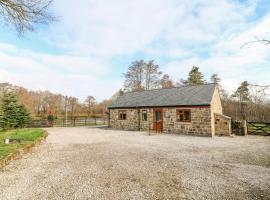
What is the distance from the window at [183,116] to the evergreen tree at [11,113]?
1859cm

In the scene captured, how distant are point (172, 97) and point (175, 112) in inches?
88.0

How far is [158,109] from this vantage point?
1977 centimetres

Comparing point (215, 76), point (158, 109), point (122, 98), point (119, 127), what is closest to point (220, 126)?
point (158, 109)

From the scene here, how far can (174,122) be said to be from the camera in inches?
722

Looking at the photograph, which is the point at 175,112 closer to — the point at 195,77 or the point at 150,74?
the point at 150,74

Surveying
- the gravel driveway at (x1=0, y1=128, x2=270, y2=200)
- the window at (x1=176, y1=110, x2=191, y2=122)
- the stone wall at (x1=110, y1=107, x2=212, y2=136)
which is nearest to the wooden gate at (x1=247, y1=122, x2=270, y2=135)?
the stone wall at (x1=110, y1=107, x2=212, y2=136)

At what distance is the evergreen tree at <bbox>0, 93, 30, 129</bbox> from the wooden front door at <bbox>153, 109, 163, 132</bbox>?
1646 centimetres

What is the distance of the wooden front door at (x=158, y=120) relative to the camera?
1947 cm

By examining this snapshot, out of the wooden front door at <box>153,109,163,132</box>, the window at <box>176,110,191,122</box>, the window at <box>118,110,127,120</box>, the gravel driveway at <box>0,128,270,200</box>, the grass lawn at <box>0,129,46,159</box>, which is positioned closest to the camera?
the gravel driveway at <box>0,128,270,200</box>

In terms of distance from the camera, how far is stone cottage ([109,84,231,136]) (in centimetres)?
1664

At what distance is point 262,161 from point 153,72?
33.2 metres

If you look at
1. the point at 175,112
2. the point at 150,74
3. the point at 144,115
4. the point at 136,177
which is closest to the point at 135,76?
the point at 150,74

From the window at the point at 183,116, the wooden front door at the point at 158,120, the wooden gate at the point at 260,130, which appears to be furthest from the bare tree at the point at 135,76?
the wooden gate at the point at 260,130

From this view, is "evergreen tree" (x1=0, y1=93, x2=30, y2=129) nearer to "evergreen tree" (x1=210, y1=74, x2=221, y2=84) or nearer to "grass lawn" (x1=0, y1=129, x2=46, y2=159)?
"grass lawn" (x1=0, y1=129, x2=46, y2=159)
